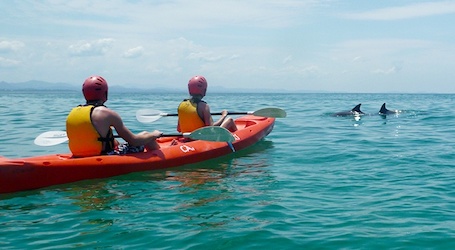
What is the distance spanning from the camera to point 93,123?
27.3 ft

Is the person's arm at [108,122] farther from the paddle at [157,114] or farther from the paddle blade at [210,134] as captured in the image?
the paddle at [157,114]

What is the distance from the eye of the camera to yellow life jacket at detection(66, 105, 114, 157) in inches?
328

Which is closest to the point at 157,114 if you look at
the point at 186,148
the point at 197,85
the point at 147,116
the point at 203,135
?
the point at 147,116

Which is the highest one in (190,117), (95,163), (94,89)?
(94,89)

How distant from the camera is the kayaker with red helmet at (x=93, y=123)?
27.3 ft

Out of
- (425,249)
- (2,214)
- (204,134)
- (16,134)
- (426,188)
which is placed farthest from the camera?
(16,134)

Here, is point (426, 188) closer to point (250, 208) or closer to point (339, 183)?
point (339, 183)

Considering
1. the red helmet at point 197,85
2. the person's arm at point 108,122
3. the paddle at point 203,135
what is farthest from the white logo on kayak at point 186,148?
the person's arm at point 108,122

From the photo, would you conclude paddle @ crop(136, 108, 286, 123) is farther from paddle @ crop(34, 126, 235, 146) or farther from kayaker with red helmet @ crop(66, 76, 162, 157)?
kayaker with red helmet @ crop(66, 76, 162, 157)

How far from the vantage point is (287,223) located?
6.20 m

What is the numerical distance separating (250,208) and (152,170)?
3.03 meters

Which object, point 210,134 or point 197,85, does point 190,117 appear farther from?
point 210,134

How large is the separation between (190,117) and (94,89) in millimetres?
3076

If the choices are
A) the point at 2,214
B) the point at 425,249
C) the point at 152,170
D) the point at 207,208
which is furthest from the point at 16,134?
the point at 425,249
